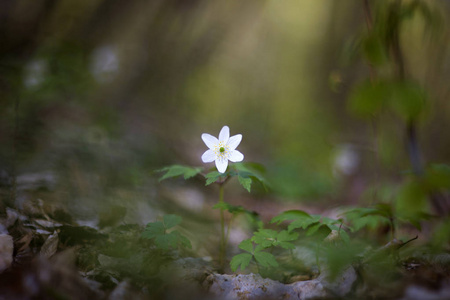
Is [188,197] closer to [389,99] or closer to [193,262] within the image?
[193,262]

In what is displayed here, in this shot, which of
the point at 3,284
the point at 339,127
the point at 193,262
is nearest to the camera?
the point at 3,284

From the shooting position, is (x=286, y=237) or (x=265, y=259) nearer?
(x=265, y=259)

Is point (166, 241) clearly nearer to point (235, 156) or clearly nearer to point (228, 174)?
point (228, 174)

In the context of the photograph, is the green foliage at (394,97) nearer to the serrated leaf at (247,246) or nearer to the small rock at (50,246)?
the serrated leaf at (247,246)

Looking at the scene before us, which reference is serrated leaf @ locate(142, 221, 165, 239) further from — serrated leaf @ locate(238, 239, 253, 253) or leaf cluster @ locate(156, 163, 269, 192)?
serrated leaf @ locate(238, 239, 253, 253)

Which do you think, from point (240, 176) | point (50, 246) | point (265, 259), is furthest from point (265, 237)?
point (50, 246)

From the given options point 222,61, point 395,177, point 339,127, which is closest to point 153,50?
point 222,61
